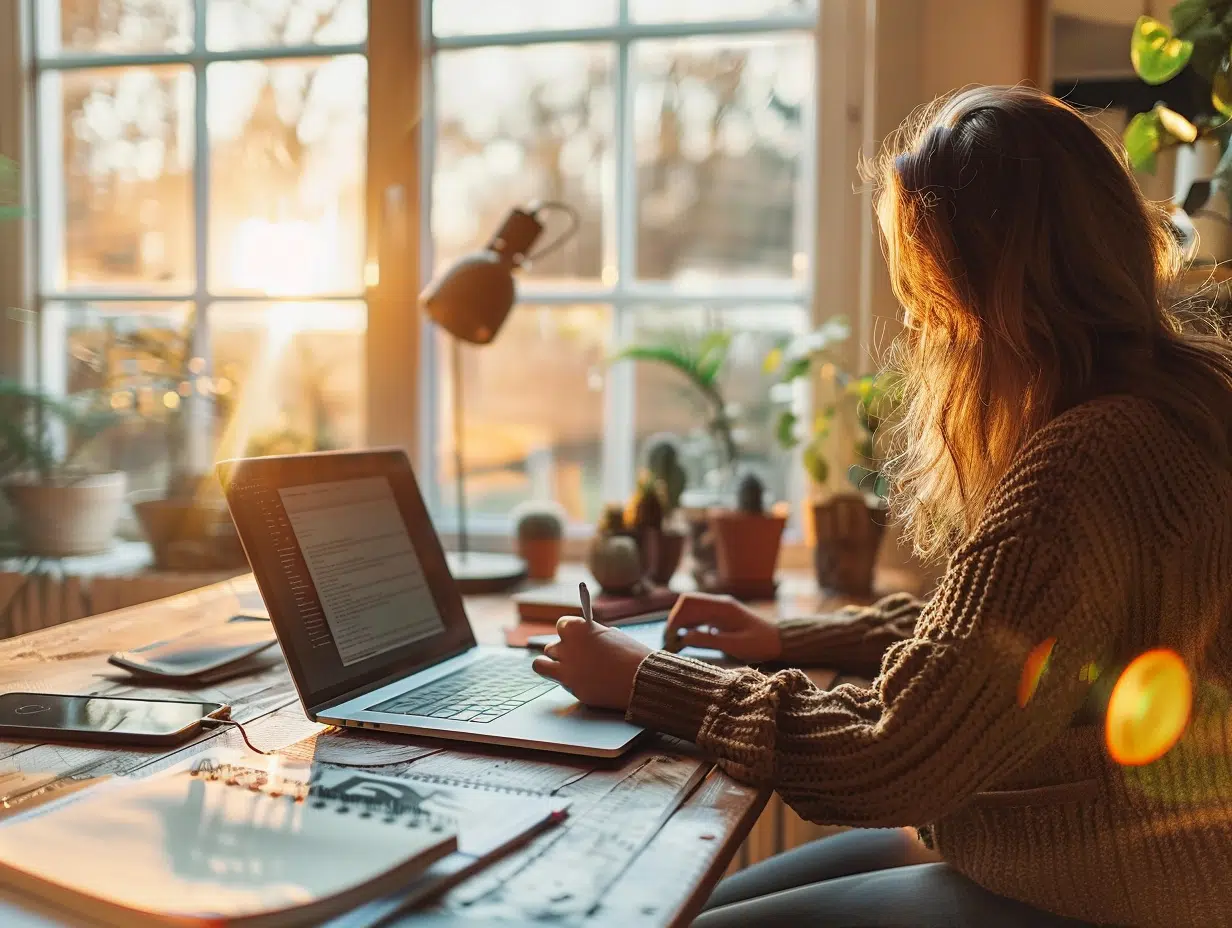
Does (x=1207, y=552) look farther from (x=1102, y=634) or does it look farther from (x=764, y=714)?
(x=764, y=714)

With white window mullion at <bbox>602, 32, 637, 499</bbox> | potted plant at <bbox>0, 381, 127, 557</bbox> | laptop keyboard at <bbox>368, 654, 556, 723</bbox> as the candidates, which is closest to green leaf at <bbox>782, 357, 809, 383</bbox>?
white window mullion at <bbox>602, 32, 637, 499</bbox>

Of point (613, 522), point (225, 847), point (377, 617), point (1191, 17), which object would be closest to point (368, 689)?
point (377, 617)

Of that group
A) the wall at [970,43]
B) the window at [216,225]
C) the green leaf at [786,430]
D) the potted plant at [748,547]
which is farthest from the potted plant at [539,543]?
the wall at [970,43]

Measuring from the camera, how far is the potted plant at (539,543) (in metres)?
1.85

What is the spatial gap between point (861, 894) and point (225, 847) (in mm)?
623

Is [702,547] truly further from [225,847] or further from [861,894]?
[225,847]

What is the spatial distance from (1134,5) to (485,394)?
53.0 inches

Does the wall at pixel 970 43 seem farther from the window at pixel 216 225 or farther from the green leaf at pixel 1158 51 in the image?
the window at pixel 216 225

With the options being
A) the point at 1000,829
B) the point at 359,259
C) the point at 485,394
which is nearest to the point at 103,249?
the point at 359,259

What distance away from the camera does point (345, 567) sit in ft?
3.59

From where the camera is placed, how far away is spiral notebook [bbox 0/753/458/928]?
0.58 metres

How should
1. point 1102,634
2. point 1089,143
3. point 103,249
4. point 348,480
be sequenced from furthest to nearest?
point 103,249, point 348,480, point 1089,143, point 1102,634

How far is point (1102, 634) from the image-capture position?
2.60ft

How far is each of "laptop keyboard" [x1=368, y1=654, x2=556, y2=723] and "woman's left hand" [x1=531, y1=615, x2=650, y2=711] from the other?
57 millimetres
